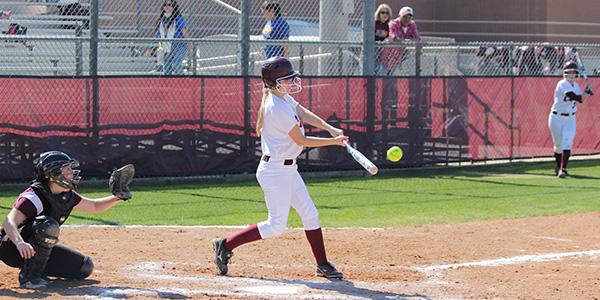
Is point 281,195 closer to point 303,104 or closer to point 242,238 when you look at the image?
point 242,238

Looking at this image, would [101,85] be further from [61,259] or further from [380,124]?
[61,259]

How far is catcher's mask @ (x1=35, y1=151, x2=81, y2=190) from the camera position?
656cm

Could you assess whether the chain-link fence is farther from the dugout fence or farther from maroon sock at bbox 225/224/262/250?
maroon sock at bbox 225/224/262/250

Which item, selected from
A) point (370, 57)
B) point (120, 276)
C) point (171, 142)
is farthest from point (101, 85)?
point (120, 276)

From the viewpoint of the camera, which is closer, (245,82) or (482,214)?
(482,214)

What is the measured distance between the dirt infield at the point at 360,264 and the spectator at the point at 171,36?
17.4 feet

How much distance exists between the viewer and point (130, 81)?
1385cm

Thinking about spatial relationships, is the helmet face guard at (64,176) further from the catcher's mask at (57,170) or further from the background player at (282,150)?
the background player at (282,150)

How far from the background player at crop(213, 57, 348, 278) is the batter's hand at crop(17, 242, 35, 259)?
1585 millimetres

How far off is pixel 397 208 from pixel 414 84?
15.3ft

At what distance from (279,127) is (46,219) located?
5.89ft

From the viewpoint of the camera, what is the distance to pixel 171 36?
50.4ft

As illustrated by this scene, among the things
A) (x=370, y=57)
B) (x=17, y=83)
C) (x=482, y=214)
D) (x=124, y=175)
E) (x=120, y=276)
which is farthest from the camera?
(x=370, y=57)

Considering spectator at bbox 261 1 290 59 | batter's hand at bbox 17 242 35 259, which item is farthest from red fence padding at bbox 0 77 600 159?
batter's hand at bbox 17 242 35 259
